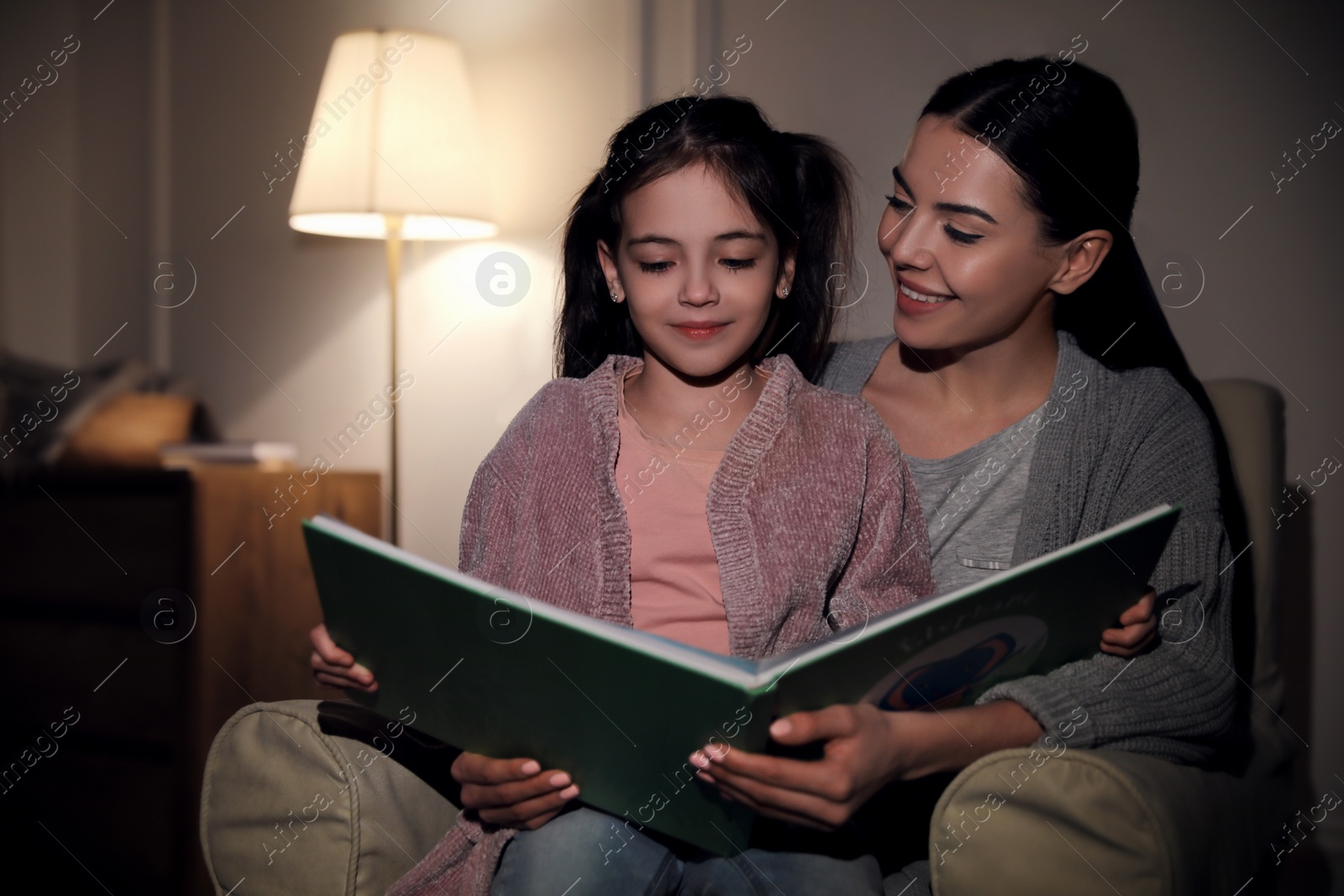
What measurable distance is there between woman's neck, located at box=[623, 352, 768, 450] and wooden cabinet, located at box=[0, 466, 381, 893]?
1012 mm

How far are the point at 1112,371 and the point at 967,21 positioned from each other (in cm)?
77

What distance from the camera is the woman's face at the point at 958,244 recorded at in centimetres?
114

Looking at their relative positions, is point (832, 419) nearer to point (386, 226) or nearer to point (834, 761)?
point (834, 761)

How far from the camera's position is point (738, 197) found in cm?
111

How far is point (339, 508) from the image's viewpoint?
6.79 feet

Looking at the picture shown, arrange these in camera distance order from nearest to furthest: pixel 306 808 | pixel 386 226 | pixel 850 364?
1. pixel 306 808
2. pixel 850 364
3. pixel 386 226

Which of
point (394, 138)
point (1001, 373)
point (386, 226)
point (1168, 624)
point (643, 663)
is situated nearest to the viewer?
point (643, 663)

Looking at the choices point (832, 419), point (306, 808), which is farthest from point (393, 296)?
point (306, 808)

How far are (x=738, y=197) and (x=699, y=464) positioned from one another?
302 mm

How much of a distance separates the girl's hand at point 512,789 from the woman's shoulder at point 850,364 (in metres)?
0.68

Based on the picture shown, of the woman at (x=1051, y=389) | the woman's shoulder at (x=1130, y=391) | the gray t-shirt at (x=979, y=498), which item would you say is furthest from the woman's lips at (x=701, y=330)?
the woman's shoulder at (x=1130, y=391)

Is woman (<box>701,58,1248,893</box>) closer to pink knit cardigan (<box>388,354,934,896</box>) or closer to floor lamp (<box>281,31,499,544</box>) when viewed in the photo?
pink knit cardigan (<box>388,354,934,896</box>)

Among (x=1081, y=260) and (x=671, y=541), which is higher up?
(x=1081, y=260)

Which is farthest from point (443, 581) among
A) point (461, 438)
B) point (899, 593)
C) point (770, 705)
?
point (461, 438)
